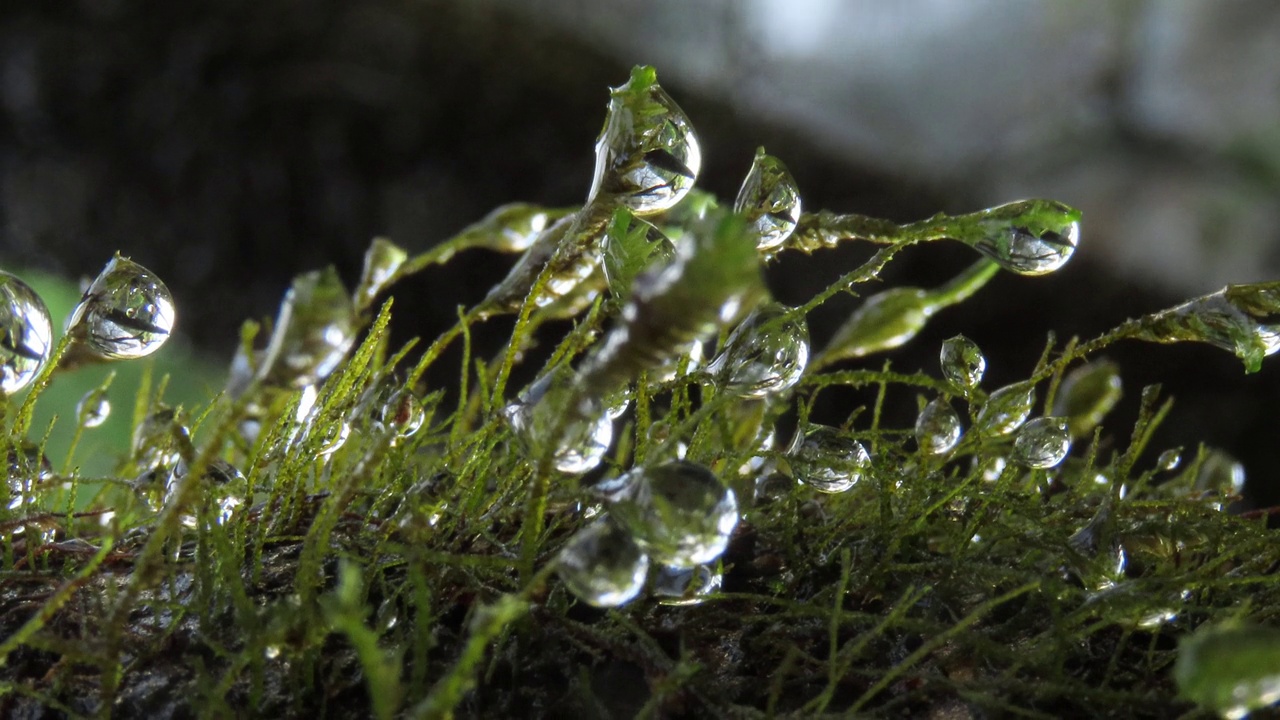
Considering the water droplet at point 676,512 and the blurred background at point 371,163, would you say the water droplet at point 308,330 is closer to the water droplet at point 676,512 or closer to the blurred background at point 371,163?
the water droplet at point 676,512

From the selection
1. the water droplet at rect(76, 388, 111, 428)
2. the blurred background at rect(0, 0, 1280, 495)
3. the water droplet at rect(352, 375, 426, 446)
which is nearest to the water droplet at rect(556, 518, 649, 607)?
the water droplet at rect(352, 375, 426, 446)

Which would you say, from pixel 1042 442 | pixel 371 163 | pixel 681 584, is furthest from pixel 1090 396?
pixel 371 163


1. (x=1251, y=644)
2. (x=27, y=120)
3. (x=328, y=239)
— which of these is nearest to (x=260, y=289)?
(x=328, y=239)

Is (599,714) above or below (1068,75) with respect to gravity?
below

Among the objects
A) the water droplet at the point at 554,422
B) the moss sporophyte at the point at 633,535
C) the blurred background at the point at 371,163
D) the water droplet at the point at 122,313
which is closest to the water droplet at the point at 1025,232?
the moss sporophyte at the point at 633,535

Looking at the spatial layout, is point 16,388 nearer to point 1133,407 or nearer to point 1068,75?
point 1133,407

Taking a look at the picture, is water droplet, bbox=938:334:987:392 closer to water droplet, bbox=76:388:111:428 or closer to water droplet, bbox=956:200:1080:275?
water droplet, bbox=956:200:1080:275

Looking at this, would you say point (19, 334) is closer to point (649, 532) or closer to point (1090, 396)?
point (649, 532)
